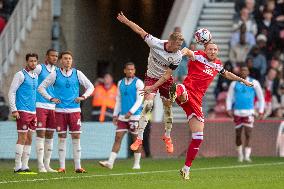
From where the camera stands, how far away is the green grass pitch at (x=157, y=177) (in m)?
20.0

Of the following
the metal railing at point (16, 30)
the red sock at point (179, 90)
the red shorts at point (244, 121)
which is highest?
the metal railing at point (16, 30)

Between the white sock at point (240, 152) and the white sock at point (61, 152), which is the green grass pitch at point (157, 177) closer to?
the white sock at point (61, 152)

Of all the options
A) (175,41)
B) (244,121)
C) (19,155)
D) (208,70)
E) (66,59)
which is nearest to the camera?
(175,41)

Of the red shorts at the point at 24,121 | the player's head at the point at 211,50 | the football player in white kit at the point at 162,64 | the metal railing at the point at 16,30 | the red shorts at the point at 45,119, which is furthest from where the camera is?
the metal railing at the point at 16,30

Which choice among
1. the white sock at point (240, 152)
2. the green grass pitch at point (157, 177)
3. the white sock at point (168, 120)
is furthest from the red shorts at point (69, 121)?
the white sock at point (240, 152)

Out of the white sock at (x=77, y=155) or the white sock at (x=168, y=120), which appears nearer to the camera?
the white sock at (x=168, y=120)

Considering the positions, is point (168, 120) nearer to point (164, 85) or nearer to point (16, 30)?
point (164, 85)

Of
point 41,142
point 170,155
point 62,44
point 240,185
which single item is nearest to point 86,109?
point 62,44

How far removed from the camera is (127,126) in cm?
2614

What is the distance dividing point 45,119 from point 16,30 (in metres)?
13.4

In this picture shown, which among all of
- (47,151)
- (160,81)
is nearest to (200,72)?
(160,81)

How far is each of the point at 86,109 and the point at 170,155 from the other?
7659mm

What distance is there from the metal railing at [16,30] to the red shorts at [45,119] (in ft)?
38.8

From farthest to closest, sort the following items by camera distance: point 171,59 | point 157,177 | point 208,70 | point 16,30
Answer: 1. point 16,30
2. point 157,177
3. point 208,70
4. point 171,59
